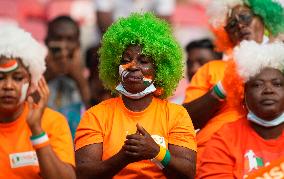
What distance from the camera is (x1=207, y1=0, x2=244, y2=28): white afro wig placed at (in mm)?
8375

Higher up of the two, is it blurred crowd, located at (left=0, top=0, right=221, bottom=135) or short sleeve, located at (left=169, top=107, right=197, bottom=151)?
blurred crowd, located at (left=0, top=0, right=221, bottom=135)

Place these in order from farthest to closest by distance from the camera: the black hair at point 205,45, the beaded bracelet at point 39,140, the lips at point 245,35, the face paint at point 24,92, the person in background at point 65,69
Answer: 1. the black hair at point 205,45
2. the person in background at point 65,69
3. the lips at point 245,35
4. the face paint at point 24,92
5. the beaded bracelet at point 39,140

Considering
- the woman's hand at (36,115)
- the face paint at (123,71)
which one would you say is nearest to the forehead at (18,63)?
the woman's hand at (36,115)

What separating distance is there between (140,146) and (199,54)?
12.3 ft

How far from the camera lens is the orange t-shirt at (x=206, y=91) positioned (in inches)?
300

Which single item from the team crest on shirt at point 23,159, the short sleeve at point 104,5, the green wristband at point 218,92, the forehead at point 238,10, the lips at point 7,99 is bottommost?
the team crest on shirt at point 23,159

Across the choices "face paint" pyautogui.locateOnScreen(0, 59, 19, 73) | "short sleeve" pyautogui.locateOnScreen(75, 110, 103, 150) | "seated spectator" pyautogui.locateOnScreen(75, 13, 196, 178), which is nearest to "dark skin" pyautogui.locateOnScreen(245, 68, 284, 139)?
"seated spectator" pyautogui.locateOnScreen(75, 13, 196, 178)

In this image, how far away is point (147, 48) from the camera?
682cm

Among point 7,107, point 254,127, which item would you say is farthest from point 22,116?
point 254,127

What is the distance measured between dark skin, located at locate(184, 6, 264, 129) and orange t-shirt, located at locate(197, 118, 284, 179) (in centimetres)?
47

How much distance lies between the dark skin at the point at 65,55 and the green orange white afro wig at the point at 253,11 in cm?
180

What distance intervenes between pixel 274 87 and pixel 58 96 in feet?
9.97

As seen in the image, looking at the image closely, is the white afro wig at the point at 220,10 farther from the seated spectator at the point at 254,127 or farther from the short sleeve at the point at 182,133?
the short sleeve at the point at 182,133

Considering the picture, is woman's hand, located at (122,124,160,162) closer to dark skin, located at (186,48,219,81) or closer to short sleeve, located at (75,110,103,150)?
short sleeve, located at (75,110,103,150)
